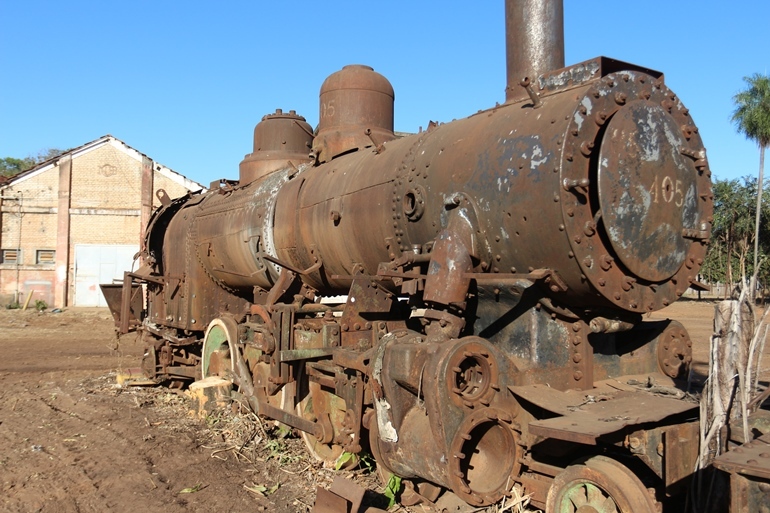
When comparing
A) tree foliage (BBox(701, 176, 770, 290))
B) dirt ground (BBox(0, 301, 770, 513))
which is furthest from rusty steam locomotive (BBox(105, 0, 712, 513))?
tree foliage (BBox(701, 176, 770, 290))

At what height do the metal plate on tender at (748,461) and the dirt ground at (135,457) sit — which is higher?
the metal plate on tender at (748,461)

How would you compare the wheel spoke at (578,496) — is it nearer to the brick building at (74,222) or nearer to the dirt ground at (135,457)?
the dirt ground at (135,457)

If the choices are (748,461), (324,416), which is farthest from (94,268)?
(748,461)

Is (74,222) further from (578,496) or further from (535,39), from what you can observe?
(578,496)

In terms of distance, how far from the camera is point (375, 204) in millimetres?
4848

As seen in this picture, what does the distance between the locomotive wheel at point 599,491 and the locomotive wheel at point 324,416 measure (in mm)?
2175

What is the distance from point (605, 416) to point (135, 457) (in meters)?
4.65

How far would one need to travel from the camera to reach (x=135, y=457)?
6.04m

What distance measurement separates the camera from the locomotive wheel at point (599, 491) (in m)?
2.98

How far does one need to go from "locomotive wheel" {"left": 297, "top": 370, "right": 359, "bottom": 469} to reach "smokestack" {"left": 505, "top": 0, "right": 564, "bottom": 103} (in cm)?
291

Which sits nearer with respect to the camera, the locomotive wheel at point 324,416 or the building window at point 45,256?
the locomotive wheel at point 324,416

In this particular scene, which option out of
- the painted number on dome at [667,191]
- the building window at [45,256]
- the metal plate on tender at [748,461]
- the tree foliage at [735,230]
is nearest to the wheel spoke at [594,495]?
the metal plate on tender at [748,461]

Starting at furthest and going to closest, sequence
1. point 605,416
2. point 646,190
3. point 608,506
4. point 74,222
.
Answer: point 74,222 < point 646,190 < point 605,416 < point 608,506

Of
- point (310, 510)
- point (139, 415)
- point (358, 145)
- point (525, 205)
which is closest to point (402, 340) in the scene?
point (525, 205)
